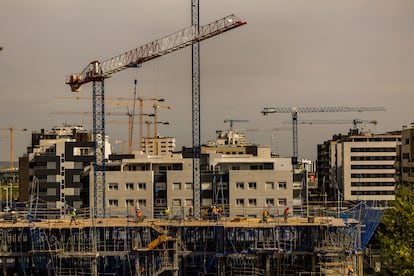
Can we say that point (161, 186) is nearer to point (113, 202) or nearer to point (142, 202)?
point (142, 202)

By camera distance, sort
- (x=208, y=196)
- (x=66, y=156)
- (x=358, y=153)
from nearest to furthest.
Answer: (x=208, y=196)
(x=66, y=156)
(x=358, y=153)

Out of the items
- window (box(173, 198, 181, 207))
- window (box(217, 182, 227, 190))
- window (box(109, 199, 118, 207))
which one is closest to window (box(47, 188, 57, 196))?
window (box(109, 199, 118, 207))

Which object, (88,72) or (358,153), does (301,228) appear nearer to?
(88,72)

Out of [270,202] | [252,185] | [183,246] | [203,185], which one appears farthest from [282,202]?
[183,246]

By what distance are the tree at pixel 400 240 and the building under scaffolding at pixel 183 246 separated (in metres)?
1.75

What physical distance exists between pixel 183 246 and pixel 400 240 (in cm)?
1325

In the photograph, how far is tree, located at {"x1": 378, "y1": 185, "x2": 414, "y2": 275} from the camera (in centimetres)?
3462

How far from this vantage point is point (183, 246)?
39375mm

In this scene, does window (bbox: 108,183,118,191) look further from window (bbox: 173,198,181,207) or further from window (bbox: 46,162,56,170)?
window (bbox: 46,162,56,170)

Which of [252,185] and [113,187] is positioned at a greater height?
[252,185]

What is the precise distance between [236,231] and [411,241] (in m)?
10.7

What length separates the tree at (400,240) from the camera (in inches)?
1363

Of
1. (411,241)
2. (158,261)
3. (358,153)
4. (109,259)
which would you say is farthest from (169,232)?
(358,153)

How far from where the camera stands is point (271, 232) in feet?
124
